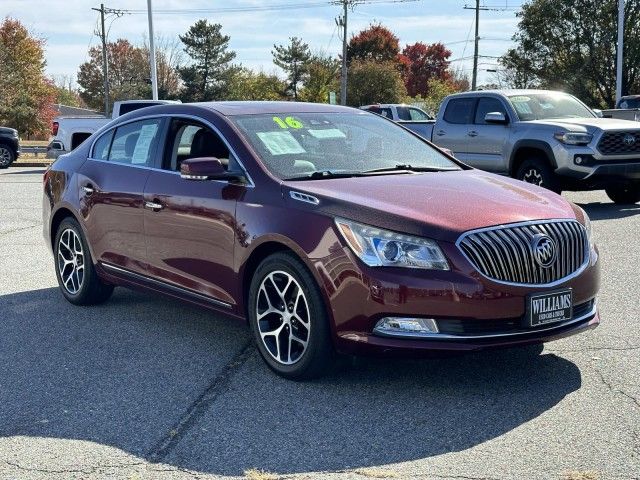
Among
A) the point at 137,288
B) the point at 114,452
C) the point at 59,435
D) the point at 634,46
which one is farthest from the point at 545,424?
the point at 634,46

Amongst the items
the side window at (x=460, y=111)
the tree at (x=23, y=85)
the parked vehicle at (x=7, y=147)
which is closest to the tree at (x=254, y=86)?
the tree at (x=23, y=85)

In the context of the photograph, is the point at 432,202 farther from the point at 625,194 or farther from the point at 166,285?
the point at 625,194

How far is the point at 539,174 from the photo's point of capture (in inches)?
531

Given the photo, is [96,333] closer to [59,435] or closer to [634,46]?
[59,435]

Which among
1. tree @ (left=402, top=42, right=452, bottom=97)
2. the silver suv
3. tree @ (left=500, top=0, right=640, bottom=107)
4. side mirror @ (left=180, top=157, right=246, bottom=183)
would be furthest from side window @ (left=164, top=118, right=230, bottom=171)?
tree @ (left=402, top=42, right=452, bottom=97)

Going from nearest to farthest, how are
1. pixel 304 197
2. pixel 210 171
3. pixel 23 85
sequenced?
pixel 304 197 → pixel 210 171 → pixel 23 85

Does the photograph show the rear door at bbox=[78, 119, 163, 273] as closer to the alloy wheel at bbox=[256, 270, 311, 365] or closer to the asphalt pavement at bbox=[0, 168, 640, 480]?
the asphalt pavement at bbox=[0, 168, 640, 480]

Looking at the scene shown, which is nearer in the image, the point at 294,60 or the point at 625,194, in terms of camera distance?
the point at 625,194

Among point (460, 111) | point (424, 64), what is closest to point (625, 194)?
point (460, 111)

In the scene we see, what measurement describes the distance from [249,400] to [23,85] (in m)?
50.1

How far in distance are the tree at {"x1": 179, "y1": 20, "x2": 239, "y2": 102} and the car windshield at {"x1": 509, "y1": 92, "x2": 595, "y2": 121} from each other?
6364cm

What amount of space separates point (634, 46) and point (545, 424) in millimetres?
43931

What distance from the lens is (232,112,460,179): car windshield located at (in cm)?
565

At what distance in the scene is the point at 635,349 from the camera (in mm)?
5699
